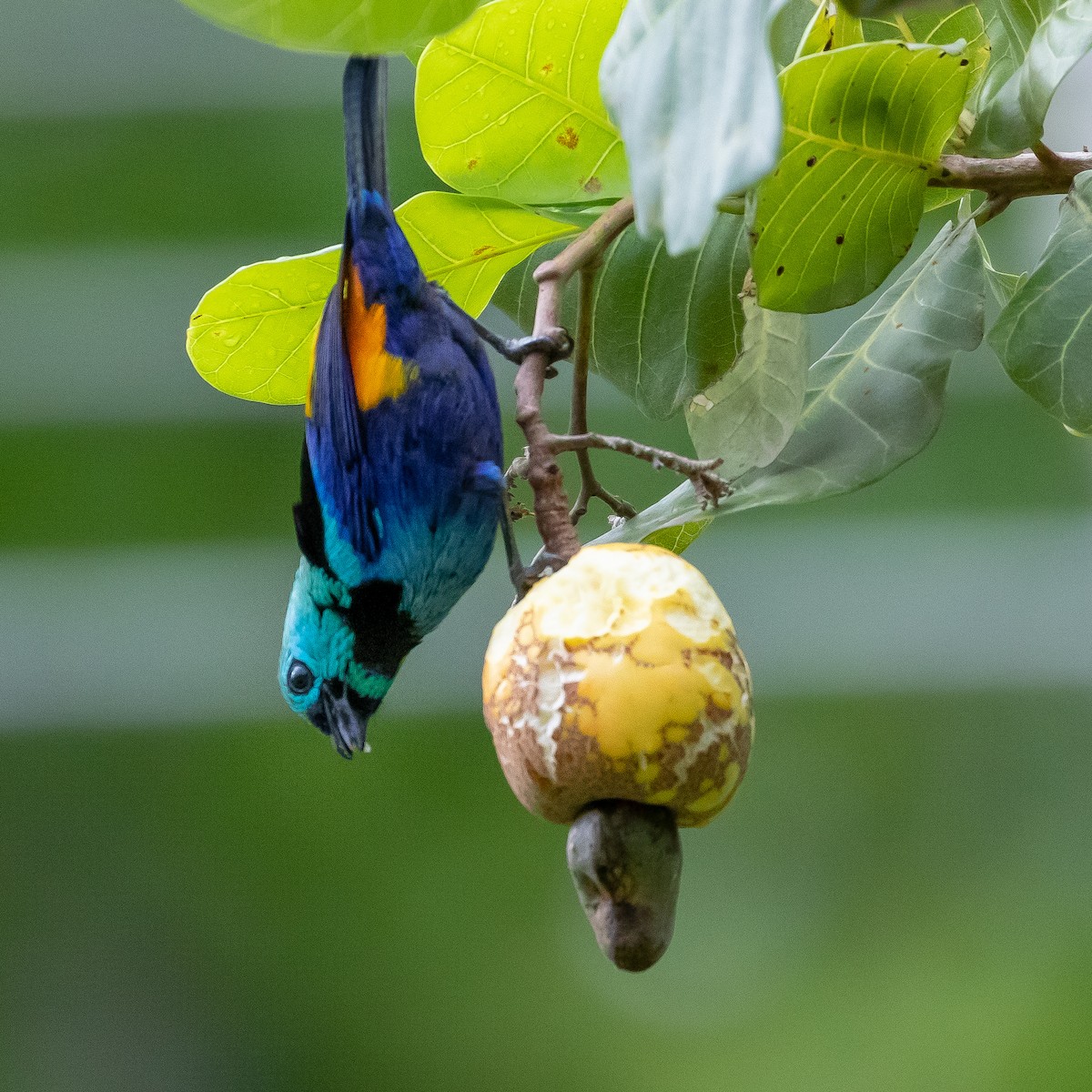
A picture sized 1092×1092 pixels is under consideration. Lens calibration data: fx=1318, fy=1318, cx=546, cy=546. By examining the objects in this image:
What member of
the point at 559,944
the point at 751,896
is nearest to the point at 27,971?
the point at 559,944

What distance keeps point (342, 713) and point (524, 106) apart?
111 centimetres

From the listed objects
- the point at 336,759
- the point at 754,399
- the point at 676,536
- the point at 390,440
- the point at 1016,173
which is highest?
the point at 1016,173

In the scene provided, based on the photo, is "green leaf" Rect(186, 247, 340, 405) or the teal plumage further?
the teal plumage

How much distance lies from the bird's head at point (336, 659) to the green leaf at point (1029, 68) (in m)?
1.09

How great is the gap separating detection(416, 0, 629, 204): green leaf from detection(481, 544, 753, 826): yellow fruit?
1.22 feet

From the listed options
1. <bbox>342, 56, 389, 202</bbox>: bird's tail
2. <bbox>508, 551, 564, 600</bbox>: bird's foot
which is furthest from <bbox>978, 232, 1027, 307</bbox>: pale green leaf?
<bbox>342, 56, 389, 202</bbox>: bird's tail

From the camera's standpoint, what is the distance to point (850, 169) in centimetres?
87

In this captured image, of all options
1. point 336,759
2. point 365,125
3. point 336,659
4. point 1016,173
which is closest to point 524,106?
point 1016,173

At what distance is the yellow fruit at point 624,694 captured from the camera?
733 mm

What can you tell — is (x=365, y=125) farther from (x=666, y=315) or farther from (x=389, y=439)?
(x=666, y=315)

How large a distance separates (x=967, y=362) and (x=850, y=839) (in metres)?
1.98

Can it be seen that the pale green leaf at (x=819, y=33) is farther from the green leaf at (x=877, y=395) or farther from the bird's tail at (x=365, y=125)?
the bird's tail at (x=365, y=125)

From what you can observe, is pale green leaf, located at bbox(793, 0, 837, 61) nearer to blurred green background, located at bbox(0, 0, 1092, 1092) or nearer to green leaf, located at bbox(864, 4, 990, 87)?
green leaf, located at bbox(864, 4, 990, 87)

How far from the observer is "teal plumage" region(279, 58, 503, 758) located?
1.48 m
